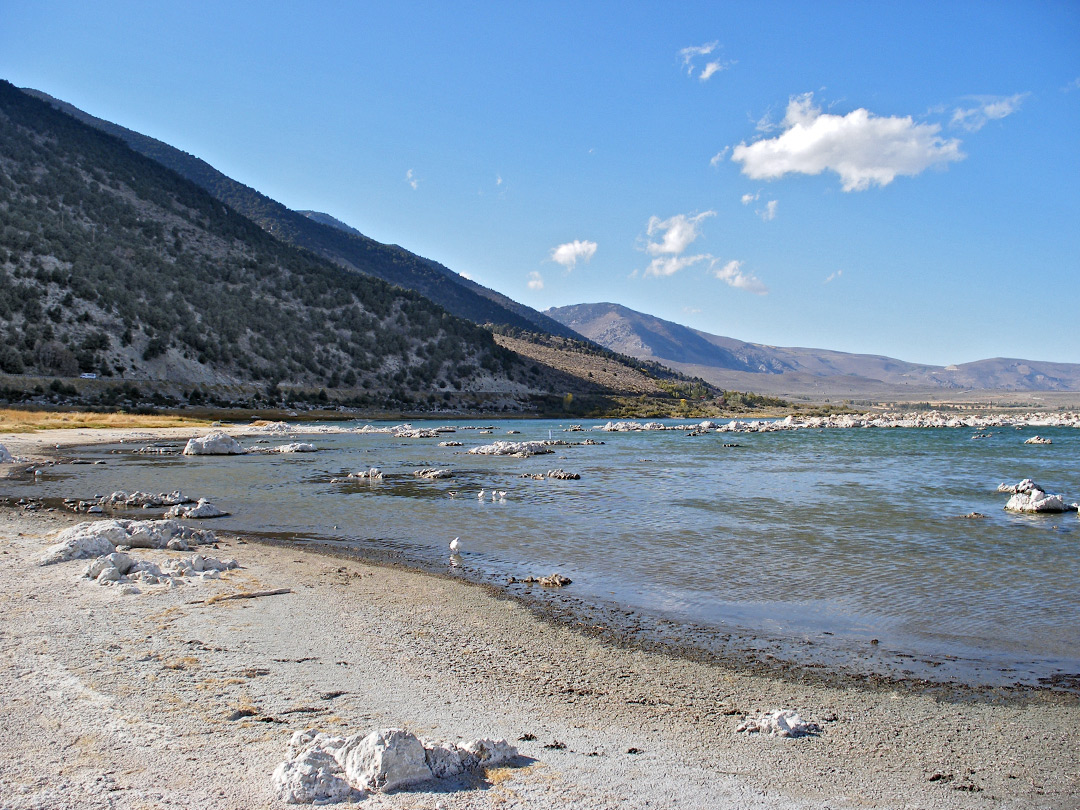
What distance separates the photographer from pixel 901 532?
15391 mm

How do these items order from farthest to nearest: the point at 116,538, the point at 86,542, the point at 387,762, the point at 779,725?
the point at 116,538 → the point at 86,542 → the point at 779,725 → the point at 387,762

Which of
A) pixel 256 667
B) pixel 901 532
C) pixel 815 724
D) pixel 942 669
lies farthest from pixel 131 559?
pixel 901 532

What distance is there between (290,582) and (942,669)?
820 centimetres

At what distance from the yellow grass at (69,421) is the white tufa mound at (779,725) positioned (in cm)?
4329

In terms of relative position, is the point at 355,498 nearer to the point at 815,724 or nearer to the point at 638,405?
the point at 815,724

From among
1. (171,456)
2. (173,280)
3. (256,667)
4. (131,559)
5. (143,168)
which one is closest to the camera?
(256,667)

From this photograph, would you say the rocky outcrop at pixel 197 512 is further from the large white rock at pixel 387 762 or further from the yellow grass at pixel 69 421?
the yellow grass at pixel 69 421

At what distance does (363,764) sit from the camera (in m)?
4.32

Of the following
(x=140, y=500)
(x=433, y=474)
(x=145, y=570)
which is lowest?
(x=140, y=500)

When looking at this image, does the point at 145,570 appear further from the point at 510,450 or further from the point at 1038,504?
the point at 510,450

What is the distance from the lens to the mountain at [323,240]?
154 metres

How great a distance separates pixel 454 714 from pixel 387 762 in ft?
4.67

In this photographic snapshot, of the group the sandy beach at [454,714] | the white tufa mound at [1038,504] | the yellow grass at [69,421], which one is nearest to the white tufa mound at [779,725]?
the sandy beach at [454,714]

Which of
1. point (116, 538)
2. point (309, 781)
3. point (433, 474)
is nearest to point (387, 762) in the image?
point (309, 781)
